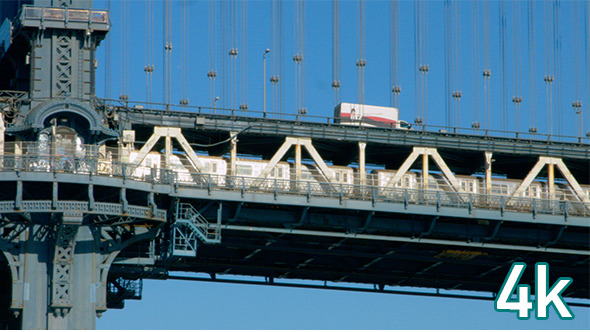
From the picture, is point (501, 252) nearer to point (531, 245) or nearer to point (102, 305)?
point (531, 245)

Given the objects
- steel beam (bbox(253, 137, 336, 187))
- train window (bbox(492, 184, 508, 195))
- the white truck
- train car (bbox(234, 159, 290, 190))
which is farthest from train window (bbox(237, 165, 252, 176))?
train window (bbox(492, 184, 508, 195))

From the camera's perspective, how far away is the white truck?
337ft

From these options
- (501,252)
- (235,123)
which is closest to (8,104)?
(235,123)

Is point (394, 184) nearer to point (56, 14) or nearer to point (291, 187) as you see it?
point (291, 187)

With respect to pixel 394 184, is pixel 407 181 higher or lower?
higher

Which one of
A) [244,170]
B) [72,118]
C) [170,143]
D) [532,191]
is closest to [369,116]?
[244,170]

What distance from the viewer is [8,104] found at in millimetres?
90625

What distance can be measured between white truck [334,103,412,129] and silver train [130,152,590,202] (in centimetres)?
391

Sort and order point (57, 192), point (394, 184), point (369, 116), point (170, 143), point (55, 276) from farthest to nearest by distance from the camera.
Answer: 1. point (369, 116)
2. point (394, 184)
3. point (170, 143)
4. point (57, 192)
5. point (55, 276)

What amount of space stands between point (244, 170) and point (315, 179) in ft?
17.3

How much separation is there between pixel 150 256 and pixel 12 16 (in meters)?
21.2

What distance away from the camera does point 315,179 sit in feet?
324

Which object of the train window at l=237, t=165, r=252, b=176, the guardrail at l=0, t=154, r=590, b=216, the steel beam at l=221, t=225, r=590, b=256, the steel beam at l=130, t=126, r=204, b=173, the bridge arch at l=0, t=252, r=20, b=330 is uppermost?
the steel beam at l=130, t=126, r=204, b=173

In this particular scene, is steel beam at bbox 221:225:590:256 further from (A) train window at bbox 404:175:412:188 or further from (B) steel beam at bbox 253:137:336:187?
(A) train window at bbox 404:175:412:188
